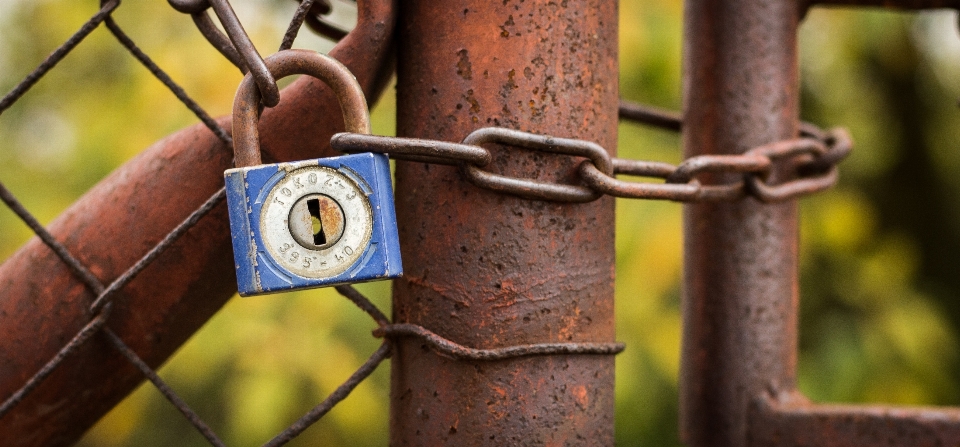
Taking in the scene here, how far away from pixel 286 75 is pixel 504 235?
6.7 inches

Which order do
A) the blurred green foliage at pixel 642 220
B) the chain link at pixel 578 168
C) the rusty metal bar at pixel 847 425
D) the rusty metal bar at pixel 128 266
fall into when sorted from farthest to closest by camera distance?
the blurred green foliage at pixel 642 220 < the rusty metal bar at pixel 847 425 < the rusty metal bar at pixel 128 266 < the chain link at pixel 578 168

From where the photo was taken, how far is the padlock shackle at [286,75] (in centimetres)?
48

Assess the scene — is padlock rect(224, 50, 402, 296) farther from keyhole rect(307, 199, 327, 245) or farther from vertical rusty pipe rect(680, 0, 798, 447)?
vertical rusty pipe rect(680, 0, 798, 447)

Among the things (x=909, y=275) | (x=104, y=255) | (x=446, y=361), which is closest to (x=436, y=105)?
(x=446, y=361)

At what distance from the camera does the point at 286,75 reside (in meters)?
0.49

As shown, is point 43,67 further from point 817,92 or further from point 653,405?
point 817,92

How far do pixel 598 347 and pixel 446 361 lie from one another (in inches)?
4.1

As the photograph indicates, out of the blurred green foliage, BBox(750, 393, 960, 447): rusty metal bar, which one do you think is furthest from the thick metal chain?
the blurred green foliage

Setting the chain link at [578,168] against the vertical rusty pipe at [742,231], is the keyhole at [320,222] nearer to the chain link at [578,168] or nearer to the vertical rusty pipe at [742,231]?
the chain link at [578,168]

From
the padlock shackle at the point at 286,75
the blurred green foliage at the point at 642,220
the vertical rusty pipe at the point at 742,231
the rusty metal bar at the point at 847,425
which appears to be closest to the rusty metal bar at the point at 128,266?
the padlock shackle at the point at 286,75

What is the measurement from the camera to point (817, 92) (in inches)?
84.4

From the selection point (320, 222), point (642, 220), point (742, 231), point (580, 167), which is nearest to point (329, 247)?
point (320, 222)

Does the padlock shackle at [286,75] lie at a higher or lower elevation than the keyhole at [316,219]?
higher

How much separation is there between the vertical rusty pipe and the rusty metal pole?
11.7 inches
